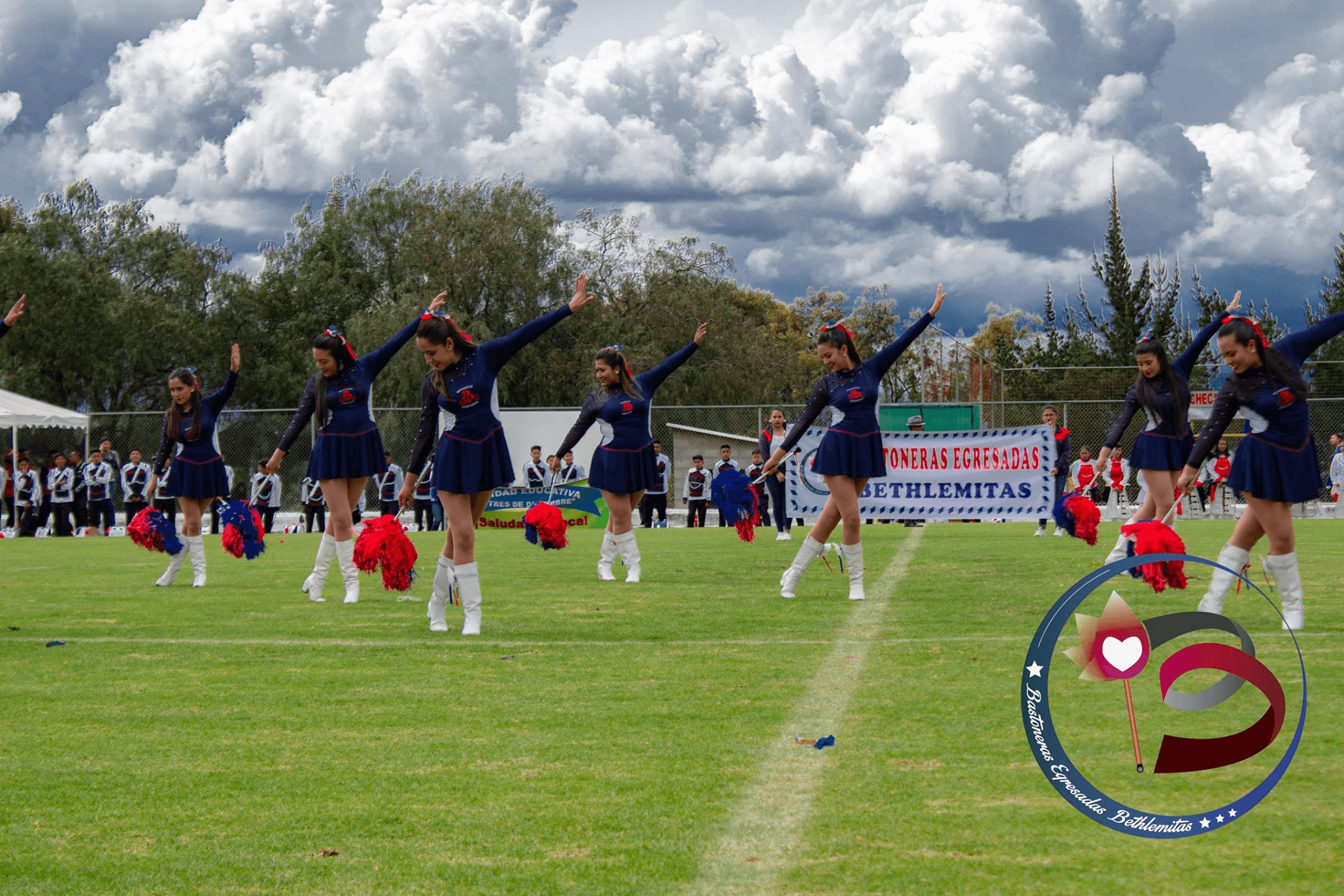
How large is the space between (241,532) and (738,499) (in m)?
4.73

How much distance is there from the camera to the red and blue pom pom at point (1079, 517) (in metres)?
10.3

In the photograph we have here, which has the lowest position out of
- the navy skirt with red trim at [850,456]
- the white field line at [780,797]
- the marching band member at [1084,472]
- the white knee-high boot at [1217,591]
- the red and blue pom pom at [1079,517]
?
the white field line at [780,797]

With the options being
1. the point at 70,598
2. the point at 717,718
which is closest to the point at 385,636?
the point at 717,718

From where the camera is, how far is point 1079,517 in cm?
1039

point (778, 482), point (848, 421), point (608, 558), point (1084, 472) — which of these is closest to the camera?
point (848, 421)

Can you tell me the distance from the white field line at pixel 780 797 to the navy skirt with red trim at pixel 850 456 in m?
2.55

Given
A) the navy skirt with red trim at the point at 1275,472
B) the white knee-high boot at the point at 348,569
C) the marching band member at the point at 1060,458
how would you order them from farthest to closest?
the marching band member at the point at 1060,458 → the white knee-high boot at the point at 348,569 → the navy skirt with red trim at the point at 1275,472

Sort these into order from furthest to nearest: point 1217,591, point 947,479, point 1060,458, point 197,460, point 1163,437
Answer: point 947,479 < point 1060,458 < point 197,460 < point 1163,437 < point 1217,591

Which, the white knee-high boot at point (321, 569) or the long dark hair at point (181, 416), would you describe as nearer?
the white knee-high boot at point (321, 569)

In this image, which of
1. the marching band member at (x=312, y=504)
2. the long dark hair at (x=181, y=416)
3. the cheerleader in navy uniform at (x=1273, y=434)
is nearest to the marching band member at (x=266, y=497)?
the marching band member at (x=312, y=504)

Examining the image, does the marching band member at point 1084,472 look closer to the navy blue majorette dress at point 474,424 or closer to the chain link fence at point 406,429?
the chain link fence at point 406,429

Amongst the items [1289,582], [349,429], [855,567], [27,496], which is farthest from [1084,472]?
[27,496]

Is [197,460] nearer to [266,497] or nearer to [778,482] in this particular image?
[778,482]

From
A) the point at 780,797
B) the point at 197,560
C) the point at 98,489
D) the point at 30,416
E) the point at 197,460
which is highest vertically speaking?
the point at 30,416
